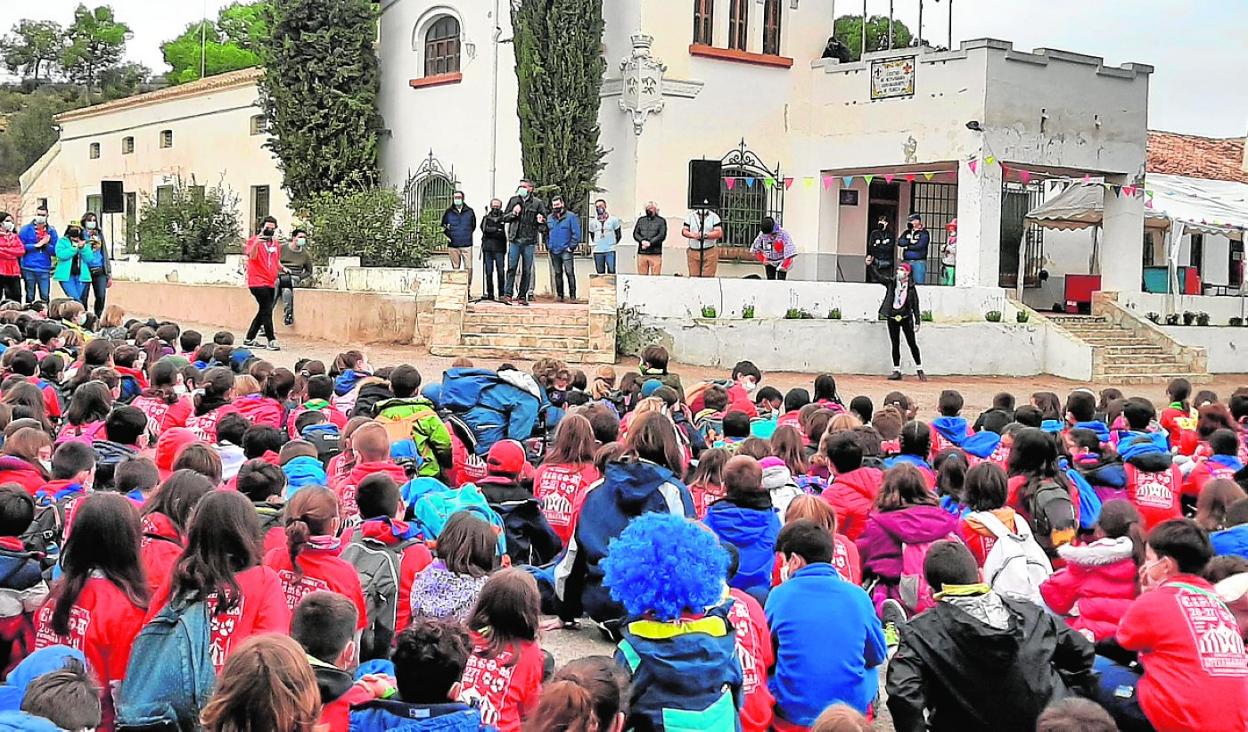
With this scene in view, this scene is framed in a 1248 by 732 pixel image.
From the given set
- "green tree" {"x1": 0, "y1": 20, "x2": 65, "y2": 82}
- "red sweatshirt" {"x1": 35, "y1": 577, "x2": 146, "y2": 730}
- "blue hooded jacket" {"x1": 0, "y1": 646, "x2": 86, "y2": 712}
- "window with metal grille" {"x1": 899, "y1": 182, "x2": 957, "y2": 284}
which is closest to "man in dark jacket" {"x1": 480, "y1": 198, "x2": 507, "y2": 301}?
"window with metal grille" {"x1": 899, "y1": 182, "x2": 957, "y2": 284}

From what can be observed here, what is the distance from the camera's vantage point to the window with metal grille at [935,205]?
26.1 metres

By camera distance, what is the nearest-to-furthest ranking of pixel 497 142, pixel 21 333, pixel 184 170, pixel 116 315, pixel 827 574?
1. pixel 827 574
2. pixel 21 333
3. pixel 116 315
4. pixel 497 142
5. pixel 184 170

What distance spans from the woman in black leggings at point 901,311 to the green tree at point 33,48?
63046 mm

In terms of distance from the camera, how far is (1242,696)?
443 centimetres

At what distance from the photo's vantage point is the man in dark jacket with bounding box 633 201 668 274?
20812 millimetres

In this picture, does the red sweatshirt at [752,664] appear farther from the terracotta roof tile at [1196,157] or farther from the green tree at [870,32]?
the green tree at [870,32]

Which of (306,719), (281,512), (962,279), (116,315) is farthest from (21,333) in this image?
(962,279)

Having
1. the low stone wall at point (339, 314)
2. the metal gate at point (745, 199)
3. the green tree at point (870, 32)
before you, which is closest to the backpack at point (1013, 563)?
the low stone wall at point (339, 314)

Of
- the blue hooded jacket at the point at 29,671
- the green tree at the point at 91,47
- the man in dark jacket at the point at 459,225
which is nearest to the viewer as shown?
the blue hooded jacket at the point at 29,671

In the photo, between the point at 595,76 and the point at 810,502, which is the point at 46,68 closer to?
the point at 595,76

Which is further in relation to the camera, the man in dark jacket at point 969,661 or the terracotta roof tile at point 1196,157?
the terracotta roof tile at point 1196,157

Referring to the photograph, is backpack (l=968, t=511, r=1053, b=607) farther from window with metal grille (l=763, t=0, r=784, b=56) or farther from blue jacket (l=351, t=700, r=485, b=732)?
window with metal grille (l=763, t=0, r=784, b=56)

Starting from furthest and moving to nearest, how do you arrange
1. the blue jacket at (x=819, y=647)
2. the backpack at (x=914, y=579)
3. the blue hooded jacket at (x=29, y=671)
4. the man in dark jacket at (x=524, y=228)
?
the man in dark jacket at (x=524, y=228) → the backpack at (x=914, y=579) → the blue jacket at (x=819, y=647) → the blue hooded jacket at (x=29, y=671)

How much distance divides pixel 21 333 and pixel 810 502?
955 cm
